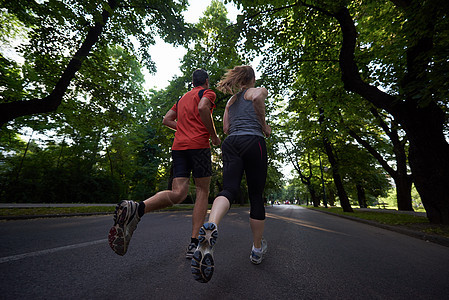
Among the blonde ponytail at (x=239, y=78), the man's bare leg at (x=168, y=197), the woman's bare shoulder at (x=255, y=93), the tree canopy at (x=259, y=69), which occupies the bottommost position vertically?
the man's bare leg at (x=168, y=197)

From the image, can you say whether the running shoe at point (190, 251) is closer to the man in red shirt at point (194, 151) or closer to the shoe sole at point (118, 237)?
the man in red shirt at point (194, 151)

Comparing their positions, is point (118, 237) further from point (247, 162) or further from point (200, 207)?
point (247, 162)

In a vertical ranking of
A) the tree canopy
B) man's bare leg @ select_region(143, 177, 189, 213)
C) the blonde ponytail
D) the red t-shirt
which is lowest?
man's bare leg @ select_region(143, 177, 189, 213)

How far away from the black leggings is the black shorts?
0.34 meters

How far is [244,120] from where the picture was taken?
221 cm

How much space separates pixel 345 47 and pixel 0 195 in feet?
65.6

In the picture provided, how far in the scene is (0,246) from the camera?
2.49 metres

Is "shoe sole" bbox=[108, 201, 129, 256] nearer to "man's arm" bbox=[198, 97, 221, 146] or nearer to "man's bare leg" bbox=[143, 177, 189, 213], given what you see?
"man's bare leg" bbox=[143, 177, 189, 213]

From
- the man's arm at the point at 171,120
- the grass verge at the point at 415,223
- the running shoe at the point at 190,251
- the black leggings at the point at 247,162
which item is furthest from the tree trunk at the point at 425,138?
the running shoe at the point at 190,251

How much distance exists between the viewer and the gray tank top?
2.17m

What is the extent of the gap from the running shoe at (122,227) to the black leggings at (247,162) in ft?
2.97

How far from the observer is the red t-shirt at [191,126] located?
2371mm

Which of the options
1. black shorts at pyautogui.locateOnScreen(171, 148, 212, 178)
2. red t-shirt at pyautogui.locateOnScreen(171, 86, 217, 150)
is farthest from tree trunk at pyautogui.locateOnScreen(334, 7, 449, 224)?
black shorts at pyautogui.locateOnScreen(171, 148, 212, 178)

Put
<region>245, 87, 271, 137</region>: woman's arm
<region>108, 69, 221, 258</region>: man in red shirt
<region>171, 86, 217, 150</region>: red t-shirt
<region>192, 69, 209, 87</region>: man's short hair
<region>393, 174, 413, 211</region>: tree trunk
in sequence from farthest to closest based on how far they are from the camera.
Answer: <region>393, 174, 413, 211</region>: tree trunk, <region>192, 69, 209, 87</region>: man's short hair, <region>171, 86, 217, 150</region>: red t-shirt, <region>108, 69, 221, 258</region>: man in red shirt, <region>245, 87, 271, 137</region>: woman's arm
